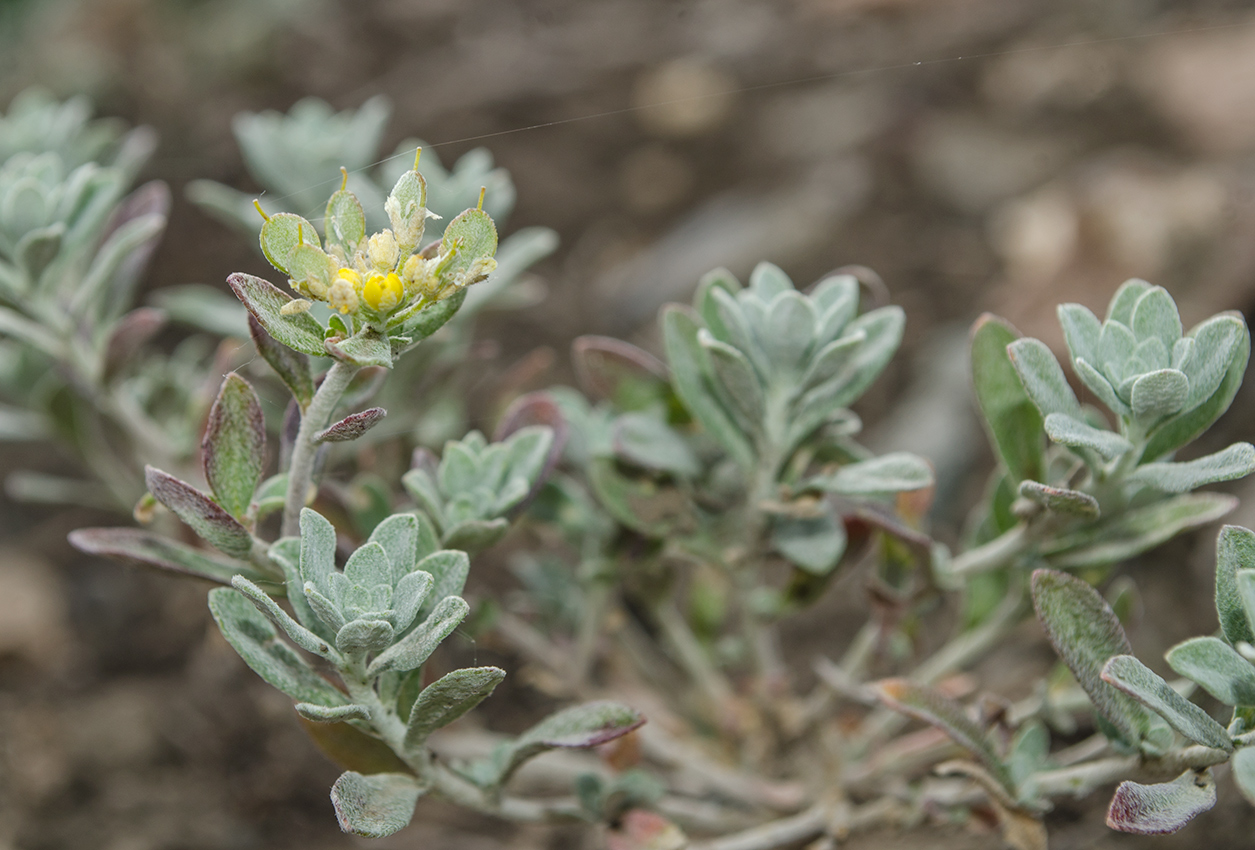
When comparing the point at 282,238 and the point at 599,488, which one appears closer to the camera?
the point at 282,238

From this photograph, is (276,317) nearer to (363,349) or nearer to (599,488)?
(363,349)

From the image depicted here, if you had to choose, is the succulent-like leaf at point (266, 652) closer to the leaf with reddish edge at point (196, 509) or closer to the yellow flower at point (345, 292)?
the leaf with reddish edge at point (196, 509)

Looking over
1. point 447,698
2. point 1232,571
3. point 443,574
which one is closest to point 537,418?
point 443,574

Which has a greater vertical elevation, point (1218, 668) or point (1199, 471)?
point (1199, 471)

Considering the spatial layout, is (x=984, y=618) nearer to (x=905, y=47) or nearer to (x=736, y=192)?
(x=736, y=192)

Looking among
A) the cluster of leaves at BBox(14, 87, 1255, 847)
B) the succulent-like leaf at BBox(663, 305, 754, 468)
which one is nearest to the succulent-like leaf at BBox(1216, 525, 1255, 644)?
the cluster of leaves at BBox(14, 87, 1255, 847)

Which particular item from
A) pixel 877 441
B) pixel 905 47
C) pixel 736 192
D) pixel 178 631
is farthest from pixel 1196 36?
pixel 178 631
